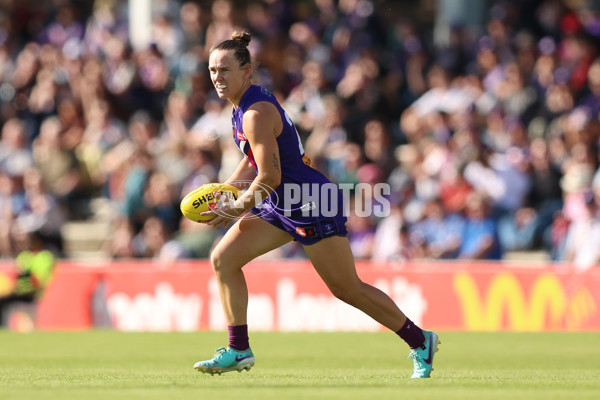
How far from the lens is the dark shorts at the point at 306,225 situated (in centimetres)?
759

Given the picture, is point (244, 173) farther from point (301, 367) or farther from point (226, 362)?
point (301, 367)

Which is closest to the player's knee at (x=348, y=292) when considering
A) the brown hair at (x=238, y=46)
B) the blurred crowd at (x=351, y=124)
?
the brown hair at (x=238, y=46)

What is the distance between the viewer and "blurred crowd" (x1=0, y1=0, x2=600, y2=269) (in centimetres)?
1462

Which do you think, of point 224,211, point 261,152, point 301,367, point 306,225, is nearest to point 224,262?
point 224,211

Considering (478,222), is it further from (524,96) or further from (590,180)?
(524,96)

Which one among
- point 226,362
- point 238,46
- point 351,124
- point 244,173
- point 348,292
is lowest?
point 226,362

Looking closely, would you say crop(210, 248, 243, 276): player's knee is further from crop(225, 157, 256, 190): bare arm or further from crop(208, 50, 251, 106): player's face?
crop(208, 50, 251, 106): player's face

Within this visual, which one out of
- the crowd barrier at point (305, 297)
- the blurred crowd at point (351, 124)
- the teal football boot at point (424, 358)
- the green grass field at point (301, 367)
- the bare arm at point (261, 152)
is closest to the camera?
the green grass field at point (301, 367)

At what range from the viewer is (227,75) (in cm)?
761

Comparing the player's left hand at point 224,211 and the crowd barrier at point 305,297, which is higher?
the player's left hand at point 224,211

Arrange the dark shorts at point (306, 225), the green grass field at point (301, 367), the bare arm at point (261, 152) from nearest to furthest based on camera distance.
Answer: the green grass field at point (301, 367) < the bare arm at point (261, 152) < the dark shorts at point (306, 225)

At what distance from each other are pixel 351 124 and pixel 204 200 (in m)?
8.74

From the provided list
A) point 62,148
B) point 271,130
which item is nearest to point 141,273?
point 62,148

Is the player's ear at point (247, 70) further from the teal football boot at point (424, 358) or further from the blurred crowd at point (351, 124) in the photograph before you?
the blurred crowd at point (351, 124)
